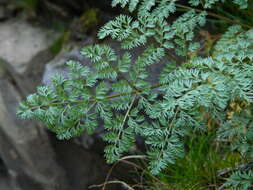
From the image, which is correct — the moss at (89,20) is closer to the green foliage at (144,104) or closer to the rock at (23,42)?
the rock at (23,42)

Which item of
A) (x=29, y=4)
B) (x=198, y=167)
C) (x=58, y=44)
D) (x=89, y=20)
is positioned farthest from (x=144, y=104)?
(x=29, y=4)

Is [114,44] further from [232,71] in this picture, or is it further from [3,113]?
[232,71]

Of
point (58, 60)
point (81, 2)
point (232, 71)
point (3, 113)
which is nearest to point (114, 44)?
point (58, 60)

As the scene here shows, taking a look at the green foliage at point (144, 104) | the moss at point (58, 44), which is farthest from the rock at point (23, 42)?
the green foliage at point (144, 104)

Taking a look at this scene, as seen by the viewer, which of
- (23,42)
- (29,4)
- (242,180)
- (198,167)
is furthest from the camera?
(29,4)

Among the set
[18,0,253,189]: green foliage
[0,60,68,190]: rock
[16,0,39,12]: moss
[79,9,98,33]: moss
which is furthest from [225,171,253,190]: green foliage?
[16,0,39,12]: moss

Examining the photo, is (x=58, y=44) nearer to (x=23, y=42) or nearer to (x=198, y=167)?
(x=23, y=42)

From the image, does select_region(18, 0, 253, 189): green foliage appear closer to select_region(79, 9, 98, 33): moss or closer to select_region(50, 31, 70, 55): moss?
select_region(79, 9, 98, 33): moss

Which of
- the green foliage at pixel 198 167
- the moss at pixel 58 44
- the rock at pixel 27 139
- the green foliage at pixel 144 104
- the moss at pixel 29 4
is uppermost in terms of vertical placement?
the green foliage at pixel 144 104
